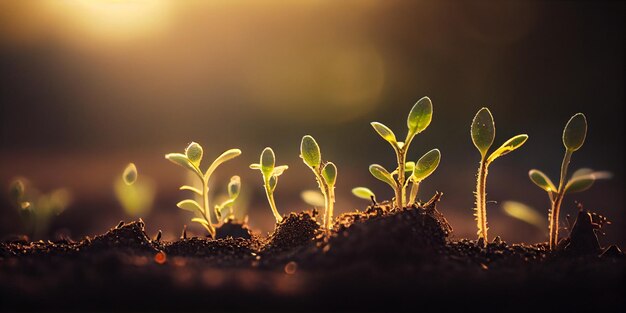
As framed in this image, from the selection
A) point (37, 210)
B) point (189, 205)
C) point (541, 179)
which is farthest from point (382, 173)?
point (37, 210)

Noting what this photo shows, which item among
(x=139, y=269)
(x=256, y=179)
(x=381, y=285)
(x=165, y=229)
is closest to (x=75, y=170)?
(x=256, y=179)

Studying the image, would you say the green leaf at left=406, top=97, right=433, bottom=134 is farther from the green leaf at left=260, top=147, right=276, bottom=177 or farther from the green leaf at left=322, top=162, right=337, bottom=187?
the green leaf at left=260, top=147, right=276, bottom=177

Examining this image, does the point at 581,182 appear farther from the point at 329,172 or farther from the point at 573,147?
the point at 329,172

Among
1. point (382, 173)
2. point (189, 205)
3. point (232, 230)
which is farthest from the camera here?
point (232, 230)

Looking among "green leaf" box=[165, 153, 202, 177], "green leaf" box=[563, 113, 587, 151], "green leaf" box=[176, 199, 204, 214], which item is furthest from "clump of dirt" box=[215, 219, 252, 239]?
"green leaf" box=[563, 113, 587, 151]

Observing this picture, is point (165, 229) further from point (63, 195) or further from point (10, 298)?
point (10, 298)

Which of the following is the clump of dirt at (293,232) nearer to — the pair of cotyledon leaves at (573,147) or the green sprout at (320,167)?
the green sprout at (320,167)

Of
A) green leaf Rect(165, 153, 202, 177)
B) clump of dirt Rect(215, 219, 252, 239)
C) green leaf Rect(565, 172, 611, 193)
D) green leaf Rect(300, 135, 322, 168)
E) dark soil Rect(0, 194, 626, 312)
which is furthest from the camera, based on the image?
clump of dirt Rect(215, 219, 252, 239)

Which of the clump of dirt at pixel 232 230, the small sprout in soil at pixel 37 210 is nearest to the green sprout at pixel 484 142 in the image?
the clump of dirt at pixel 232 230
